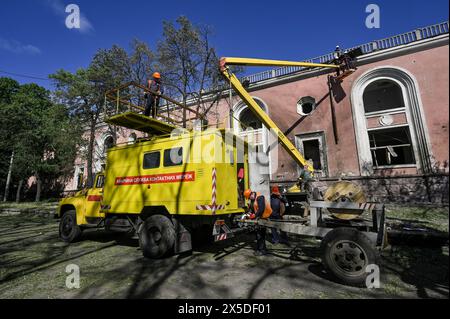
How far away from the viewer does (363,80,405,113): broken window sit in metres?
15.7

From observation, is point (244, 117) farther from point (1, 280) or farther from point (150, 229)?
point (1, 280)

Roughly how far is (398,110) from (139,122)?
15.6 meters

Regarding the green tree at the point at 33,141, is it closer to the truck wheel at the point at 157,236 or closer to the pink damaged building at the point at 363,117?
the pink damaged building at the point at 363,117

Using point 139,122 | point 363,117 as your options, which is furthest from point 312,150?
point 139,122

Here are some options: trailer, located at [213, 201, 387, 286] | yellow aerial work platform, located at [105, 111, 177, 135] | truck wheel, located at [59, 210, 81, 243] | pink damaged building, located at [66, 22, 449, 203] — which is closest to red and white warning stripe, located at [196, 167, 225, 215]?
trailer, located at [213, 201, 387, 286]

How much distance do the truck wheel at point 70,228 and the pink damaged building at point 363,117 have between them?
872 centimetres

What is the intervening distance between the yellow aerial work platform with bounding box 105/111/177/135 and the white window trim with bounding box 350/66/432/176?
42.1 feet

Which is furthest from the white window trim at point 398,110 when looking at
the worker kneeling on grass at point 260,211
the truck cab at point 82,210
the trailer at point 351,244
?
the truck cab at point 82,210

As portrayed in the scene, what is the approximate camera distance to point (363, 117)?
16.0 m

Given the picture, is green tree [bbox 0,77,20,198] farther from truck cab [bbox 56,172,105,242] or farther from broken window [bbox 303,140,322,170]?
broken window [bbox 303,140,322,170]

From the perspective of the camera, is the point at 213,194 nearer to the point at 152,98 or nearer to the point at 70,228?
the point at 152,98

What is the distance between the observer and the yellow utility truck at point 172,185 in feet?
19.3
